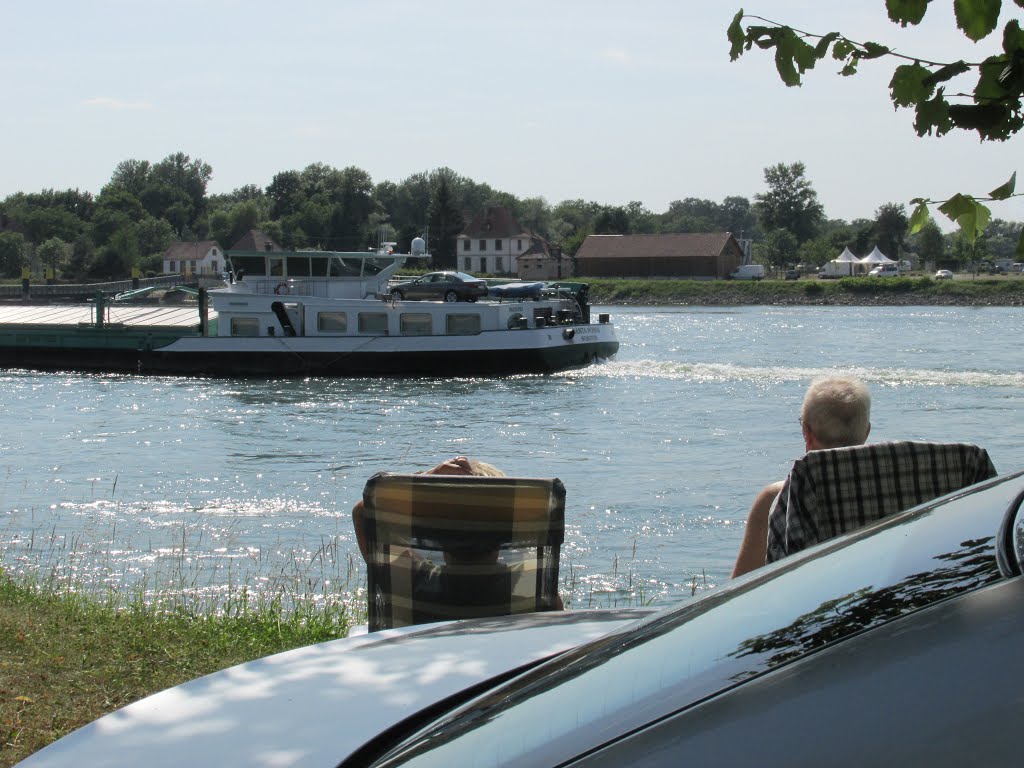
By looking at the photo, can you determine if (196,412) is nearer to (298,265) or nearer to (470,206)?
(298,265)

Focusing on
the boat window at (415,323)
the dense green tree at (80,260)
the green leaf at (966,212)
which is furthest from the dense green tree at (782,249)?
the green leaf at (966,212)

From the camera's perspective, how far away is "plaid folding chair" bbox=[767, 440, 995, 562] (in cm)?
343

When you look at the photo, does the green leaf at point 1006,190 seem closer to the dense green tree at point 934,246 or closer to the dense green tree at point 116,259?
the dense green tree at point 934,246

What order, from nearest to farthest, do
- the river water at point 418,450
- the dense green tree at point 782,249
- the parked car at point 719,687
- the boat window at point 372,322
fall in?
1. the parked car at point 719,687
2. the river water at point 418,450
3. the boat window at point 372,322
4. the dense green tree at point 782,249

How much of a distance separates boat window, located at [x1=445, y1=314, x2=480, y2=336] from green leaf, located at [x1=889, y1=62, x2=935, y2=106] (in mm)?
29826

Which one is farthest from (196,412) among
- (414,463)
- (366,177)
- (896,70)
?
(366,177)

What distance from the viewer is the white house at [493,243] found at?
383 feet

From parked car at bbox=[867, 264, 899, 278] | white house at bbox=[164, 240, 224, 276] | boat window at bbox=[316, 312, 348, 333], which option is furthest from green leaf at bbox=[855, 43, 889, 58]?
white house at bbox=[164, 240, 224, 276]

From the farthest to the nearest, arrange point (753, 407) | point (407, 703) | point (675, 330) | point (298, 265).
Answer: point (675, 330)
point (298, 265)
point (753, 407)
point (407, 703)

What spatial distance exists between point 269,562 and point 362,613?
3.36m

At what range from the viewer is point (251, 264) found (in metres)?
33.8

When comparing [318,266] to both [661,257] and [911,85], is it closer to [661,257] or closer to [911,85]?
[911,85]

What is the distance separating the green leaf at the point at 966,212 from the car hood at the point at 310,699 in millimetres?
1174

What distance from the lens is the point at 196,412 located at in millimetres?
24984
